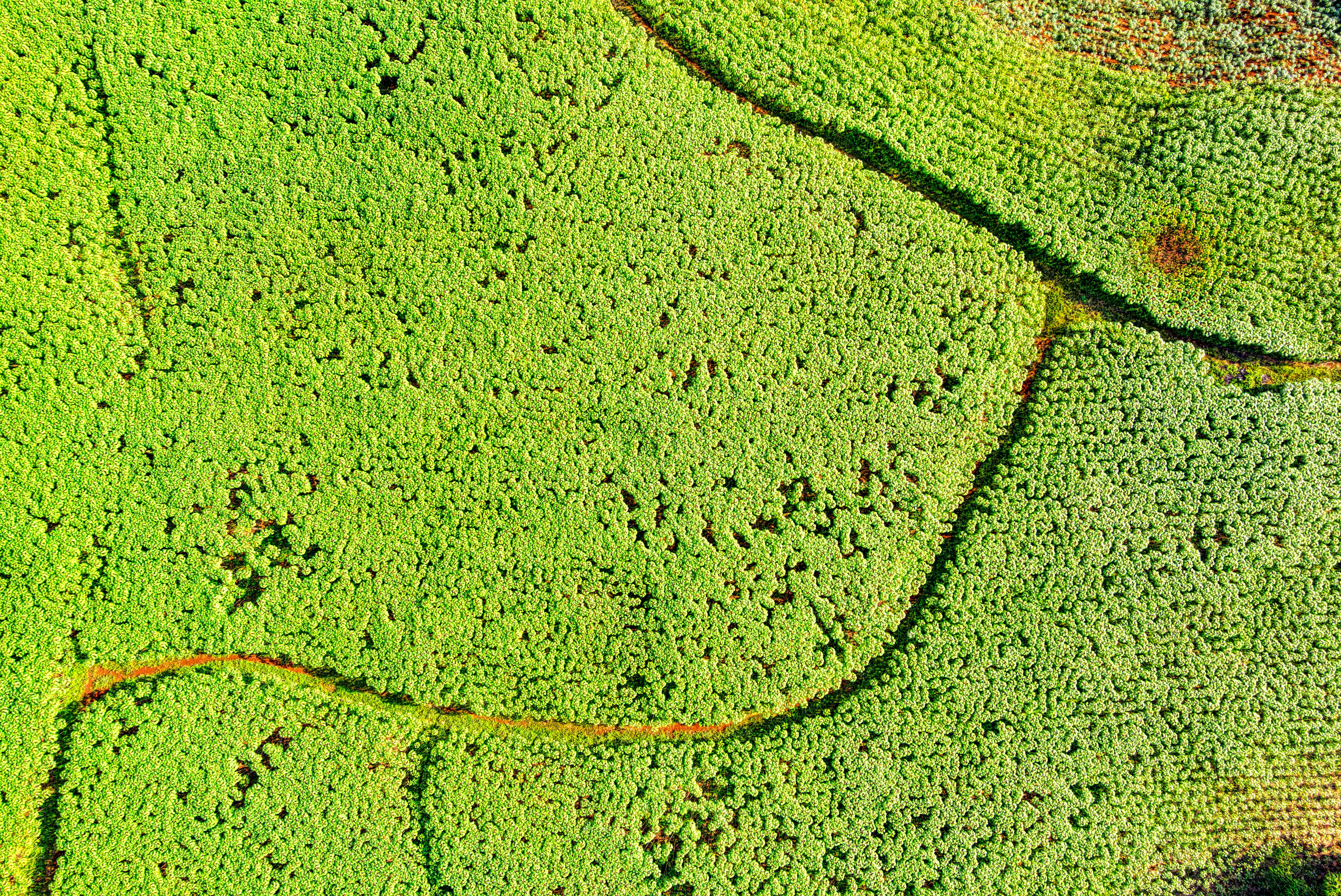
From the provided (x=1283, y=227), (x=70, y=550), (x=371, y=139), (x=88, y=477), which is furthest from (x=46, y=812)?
(x=1283, y=227)

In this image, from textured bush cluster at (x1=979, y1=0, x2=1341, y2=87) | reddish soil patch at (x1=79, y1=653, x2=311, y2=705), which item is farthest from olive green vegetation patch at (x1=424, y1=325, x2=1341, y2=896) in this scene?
textured bush cluster at (x1=979, y1=0, x2=1341, y2=87)

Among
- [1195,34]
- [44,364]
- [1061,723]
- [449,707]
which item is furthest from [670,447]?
[1195,34]

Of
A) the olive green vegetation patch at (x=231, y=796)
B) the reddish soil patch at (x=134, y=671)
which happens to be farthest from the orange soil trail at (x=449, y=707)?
the olive green vegetation patch at (x=231, y=796)

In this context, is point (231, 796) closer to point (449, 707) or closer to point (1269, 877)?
point (449, 707)

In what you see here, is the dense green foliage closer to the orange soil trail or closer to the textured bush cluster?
the textured bush cluster

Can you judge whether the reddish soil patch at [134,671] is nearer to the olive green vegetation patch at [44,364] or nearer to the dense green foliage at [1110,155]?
the olive green vegetation patch at [44,364]

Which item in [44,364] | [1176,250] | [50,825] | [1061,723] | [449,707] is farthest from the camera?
[1176,250]
